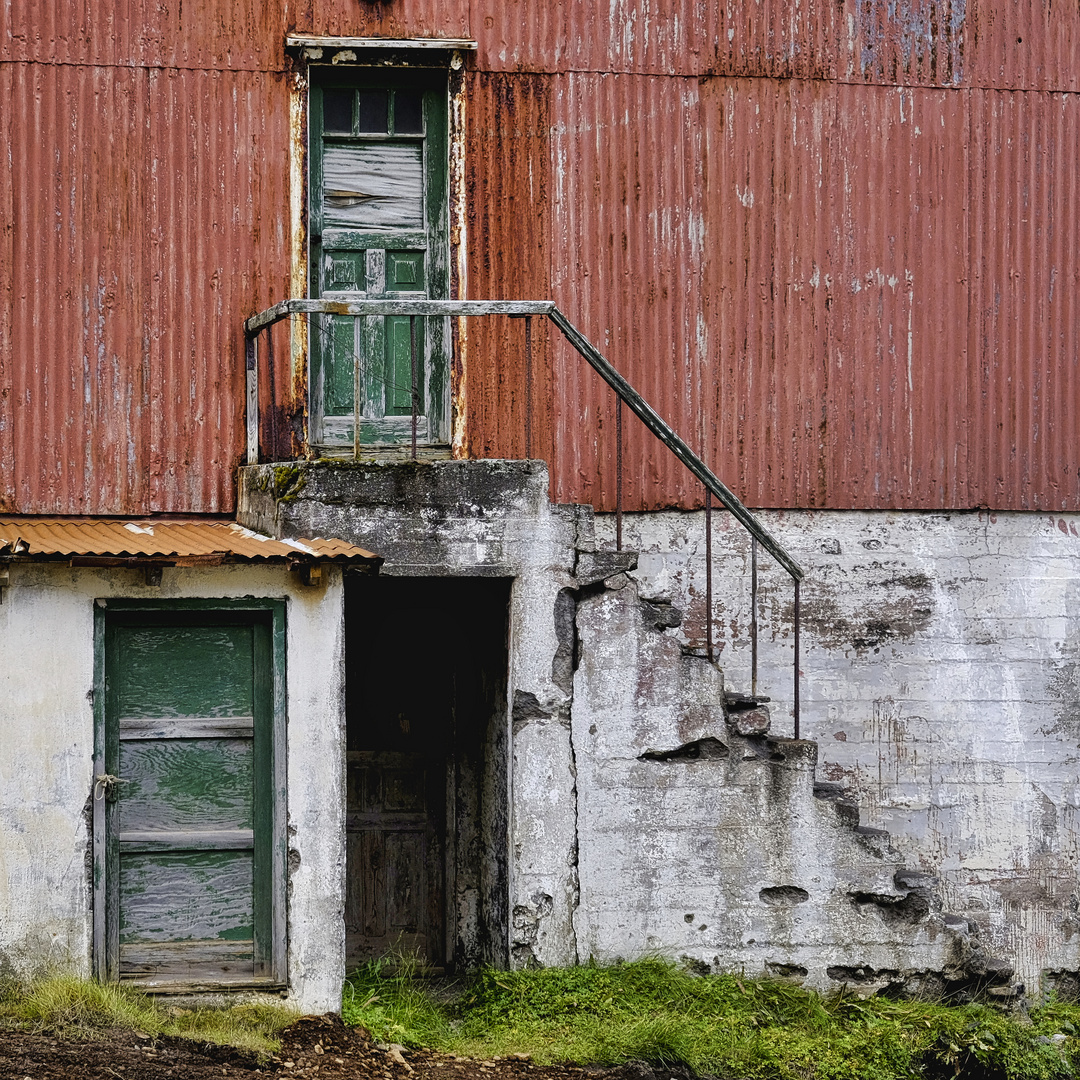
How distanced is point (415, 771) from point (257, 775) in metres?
1.92

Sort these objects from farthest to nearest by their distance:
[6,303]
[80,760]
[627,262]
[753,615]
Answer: [627,262]
[6,303]
[753,615]
[80,760]

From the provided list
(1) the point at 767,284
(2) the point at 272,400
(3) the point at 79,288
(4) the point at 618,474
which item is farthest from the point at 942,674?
(3) the point at 79,288

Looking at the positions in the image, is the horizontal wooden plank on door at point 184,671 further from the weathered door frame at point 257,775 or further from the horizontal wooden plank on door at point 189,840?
the horizontal wooden plank on door at point 189,840

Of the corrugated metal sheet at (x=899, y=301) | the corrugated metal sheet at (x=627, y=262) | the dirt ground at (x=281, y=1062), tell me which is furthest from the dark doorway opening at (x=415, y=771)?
the corrugated metal sheet at (x=899, y=301)

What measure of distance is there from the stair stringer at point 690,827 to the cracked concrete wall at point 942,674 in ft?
3.76

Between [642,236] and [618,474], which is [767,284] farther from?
[618,474]

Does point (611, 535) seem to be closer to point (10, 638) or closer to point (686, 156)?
point (686, 156)

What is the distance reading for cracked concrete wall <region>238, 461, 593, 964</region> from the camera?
26.8 ft

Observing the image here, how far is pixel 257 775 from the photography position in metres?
7.89

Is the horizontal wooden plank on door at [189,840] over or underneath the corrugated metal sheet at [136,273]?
underneath

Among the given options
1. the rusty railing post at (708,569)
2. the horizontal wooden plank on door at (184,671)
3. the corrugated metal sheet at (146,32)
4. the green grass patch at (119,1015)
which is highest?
the corrugated metal sheet at (146,32)

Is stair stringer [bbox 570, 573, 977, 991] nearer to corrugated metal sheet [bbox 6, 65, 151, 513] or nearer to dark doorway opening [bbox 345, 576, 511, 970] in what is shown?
dark doorway opening [bbox 345, 576, 511, 970]

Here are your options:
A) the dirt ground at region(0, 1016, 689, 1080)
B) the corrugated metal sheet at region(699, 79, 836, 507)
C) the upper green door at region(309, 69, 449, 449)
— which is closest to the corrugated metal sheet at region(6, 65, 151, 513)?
the upper green door at region(309, 69, 449, 449)

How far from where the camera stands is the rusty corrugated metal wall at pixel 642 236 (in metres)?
9.15
